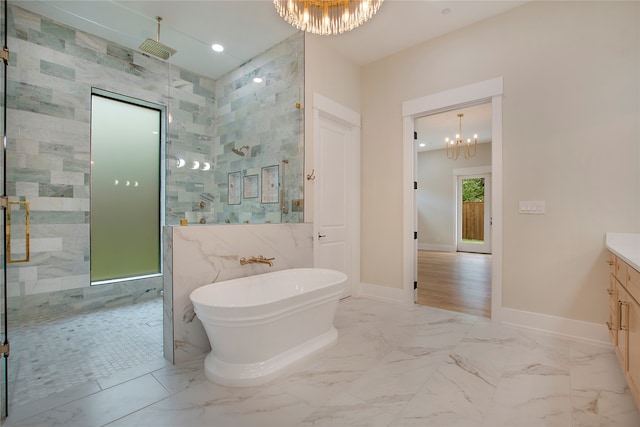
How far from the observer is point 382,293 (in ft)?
12.3

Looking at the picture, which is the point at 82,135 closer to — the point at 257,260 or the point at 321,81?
the point at 257,260

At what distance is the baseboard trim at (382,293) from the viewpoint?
3.58 meters

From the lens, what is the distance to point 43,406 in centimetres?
163

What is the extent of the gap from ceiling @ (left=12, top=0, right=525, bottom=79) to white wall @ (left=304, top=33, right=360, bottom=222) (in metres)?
0.18

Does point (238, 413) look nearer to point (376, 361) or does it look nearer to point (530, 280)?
point (376, 361)

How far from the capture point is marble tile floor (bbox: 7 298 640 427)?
1539 mm

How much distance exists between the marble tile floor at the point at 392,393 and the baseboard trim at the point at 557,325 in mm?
90

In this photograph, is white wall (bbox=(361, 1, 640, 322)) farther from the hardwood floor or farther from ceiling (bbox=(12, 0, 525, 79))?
the hardwood floor

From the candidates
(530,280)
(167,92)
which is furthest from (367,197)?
(167,92)

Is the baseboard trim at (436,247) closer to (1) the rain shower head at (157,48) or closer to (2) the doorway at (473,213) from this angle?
(2) the doorway at (473,213)

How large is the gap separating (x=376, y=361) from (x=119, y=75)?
3.96 m

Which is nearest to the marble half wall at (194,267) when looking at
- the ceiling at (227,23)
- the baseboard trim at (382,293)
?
the baseboard trim at (382,293)

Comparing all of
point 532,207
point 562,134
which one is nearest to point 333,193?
point 532,207

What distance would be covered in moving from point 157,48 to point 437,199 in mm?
7681
